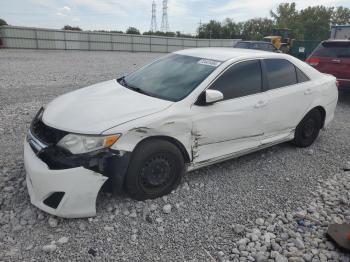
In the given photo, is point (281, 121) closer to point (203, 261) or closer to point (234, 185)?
point (234, 185)

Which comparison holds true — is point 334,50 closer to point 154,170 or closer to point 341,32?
point 154,170

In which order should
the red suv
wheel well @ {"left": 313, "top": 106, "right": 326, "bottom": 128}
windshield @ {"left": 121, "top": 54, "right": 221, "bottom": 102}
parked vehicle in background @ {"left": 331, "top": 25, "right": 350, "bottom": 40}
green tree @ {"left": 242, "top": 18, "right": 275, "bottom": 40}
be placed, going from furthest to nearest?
green tree @ {"left": 242, "top": 18, "right": 275, "bottom": 40}
parked vehicle in background @ {"left": 331, "top": 25, "right": 350, "bottom": 40}
the red suv
wheel well @ {"left": 313, "top": 106, "right": 326, "bottom": 128}
windshield @ {"left": 121, "top": 54, "right": 221, "bottom": 102}

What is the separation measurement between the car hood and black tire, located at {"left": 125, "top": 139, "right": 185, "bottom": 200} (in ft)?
1.12

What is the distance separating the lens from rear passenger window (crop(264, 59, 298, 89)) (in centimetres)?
407

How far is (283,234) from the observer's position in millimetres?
2805

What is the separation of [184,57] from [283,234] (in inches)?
98.3

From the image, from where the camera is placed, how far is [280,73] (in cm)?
422

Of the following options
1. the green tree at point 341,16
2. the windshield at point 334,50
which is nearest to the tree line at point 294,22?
the green tree at point 341,16

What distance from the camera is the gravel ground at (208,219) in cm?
252

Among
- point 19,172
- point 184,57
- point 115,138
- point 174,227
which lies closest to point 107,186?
point 115,138

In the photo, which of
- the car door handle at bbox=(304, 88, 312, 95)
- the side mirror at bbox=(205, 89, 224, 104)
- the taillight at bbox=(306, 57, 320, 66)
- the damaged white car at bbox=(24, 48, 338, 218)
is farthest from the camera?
the taillight at bbox=(306, 57, 320, 66)

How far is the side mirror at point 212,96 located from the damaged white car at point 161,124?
0.01 meters

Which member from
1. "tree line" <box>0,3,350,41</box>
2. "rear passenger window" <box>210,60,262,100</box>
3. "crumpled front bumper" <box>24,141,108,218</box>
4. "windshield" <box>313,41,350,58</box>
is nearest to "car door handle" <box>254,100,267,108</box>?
"rear passenger window" <box>210,60,262,100</box>

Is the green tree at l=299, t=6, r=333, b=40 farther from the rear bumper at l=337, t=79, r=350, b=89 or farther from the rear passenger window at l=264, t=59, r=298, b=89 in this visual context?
the rear passenger window at l=264, t=59, r=298, b=89
